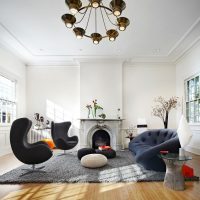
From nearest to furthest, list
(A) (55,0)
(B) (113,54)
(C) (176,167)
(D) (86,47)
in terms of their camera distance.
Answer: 1. (C) (176,167)
2. (A) (55,0)
3. (D) (86,47)
4. (B) (113,54)

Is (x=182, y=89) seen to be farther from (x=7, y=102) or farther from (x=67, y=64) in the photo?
(x=7, y=102)

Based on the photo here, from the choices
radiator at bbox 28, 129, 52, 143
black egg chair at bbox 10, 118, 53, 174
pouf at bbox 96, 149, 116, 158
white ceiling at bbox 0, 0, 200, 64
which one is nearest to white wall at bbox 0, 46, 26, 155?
white ceiling at bbox 0, 0, 200, 64

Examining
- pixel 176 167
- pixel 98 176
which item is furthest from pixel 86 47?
pixel 176 167

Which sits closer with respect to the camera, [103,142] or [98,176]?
[98,176]

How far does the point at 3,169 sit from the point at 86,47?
153 inches

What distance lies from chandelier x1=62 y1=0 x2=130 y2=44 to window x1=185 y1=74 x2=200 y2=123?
314 centimetres

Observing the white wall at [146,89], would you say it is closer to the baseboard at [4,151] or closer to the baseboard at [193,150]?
the baseboard at [193,150]

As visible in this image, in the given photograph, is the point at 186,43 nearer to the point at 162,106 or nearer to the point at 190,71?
the point at 190,71

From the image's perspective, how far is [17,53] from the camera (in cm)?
638

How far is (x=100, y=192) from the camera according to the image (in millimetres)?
2629

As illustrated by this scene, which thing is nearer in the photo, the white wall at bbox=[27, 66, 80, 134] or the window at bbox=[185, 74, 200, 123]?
the window at bbox=[185, 74, 200, 123]

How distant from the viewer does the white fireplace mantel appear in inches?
267

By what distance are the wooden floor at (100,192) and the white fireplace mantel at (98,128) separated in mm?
3852

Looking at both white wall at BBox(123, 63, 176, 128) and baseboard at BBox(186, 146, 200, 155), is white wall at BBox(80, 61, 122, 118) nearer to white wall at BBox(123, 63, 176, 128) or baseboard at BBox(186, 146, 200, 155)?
white wall at BBox(123, 63, 176, 128)
